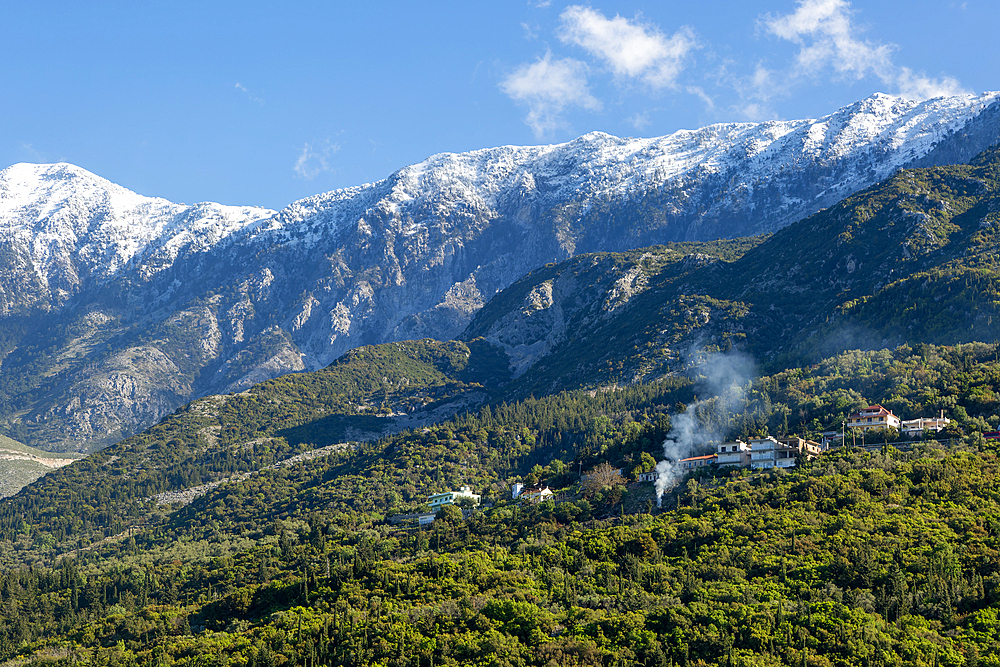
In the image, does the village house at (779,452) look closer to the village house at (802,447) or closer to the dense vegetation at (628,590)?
the village house at (802,447)

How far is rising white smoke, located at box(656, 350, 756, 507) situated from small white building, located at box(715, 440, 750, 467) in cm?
459

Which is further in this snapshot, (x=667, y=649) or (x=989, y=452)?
(x=989, y=452)

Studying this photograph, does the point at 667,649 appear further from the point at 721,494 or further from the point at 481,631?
the point at 721,494

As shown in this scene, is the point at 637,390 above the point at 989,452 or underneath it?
above

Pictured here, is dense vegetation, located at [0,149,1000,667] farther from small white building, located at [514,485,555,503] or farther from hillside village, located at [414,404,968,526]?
small white building, located at [514,485,555,503]

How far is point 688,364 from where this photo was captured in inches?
7480

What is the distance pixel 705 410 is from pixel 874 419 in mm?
28522

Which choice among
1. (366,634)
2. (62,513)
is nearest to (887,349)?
(366,634)

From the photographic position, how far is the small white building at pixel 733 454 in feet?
360

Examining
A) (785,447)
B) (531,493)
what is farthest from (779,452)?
(531,493)

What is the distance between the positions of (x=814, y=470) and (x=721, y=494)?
913 centimetres

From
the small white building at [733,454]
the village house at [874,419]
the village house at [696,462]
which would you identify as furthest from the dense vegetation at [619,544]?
the village house at [696,462]

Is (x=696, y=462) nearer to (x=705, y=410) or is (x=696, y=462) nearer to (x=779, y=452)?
(x=779, y=452)

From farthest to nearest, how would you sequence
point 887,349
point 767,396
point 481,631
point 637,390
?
point 637,390 < point 887,349 < point 767,396 < point 481,631
